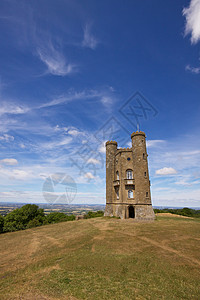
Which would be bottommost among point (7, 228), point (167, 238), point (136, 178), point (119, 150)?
point (7, 228)

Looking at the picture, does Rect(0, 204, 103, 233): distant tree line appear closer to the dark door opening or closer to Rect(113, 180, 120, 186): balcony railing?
Rect(113, 180, 120, 186): balcony railing

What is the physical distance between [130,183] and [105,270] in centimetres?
2447

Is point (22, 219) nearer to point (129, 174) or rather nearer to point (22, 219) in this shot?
point (22, 219)

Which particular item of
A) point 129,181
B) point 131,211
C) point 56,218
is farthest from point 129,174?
point 56,218

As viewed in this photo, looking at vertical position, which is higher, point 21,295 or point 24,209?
point 24,209

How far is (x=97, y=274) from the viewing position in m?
9.62

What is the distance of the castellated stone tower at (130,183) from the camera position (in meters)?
31.4

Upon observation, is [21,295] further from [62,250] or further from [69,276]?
[62,250]

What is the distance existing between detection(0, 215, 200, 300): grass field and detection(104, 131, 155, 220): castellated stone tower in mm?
15421

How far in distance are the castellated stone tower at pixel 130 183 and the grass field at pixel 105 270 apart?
607 inches

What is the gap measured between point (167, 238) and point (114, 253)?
22.5 feet

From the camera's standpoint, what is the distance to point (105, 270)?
33.1ft

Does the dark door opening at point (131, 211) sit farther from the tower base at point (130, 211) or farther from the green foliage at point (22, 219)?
the green foliage at point (22, 219)

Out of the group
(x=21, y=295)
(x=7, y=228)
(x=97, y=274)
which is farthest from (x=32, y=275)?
(x=7, y=228)
